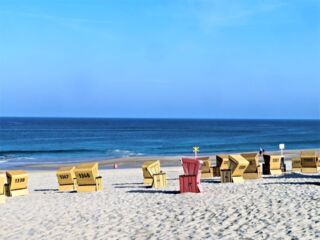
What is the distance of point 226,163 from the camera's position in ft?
73.4

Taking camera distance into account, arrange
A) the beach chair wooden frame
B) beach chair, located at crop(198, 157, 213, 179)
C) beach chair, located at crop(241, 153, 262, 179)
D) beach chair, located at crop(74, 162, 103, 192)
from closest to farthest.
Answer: beach chair, located at crop(74, 162, 103, 192) < the beach chair wooden frame < beach chair, located at crop(241, 153, 262, 179) < beach chair, located at crop(198, 157, 213, 179)

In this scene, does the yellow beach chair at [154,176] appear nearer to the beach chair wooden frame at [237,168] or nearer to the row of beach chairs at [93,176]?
the row of beach chairs at [93,176]

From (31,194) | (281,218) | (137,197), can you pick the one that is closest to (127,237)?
(281,218)

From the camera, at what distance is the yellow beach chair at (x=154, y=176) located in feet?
63.7

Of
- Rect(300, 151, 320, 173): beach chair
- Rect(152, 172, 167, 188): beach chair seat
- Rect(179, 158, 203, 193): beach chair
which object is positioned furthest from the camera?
Rect(300, 151, 320, 173): beach chair

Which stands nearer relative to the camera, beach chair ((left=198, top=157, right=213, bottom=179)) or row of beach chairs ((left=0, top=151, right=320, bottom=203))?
row of beach chairs ((left=0, top=151, right=320, bottom=203))

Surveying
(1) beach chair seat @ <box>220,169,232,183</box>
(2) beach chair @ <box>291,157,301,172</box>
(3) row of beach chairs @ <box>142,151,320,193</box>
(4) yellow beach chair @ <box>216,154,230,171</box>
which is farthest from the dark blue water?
(1) beach chair seat @ <box>220,169,232,183</box>

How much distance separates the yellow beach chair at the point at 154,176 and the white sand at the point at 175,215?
1.53 m

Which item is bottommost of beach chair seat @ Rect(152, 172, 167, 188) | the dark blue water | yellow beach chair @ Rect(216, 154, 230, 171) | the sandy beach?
the sandy beach

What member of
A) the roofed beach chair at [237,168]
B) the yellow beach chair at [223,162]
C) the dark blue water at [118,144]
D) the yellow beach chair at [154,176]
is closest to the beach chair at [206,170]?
the yellow beach chair at [223,162]

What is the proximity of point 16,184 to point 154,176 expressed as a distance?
5.47 metres

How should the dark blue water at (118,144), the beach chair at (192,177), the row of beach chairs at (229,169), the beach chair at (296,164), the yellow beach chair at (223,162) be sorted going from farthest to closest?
1. the dark blue water at (118,144)
2. the beach chair at (296,164)
3. the yellow beach chair at (223,162)
4. the row of beach chairs at (229,169)
5. the beach chair at (192,177)

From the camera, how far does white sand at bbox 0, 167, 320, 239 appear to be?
10547 millimetres

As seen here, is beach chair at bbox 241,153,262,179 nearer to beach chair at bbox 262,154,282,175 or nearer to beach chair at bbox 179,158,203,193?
beach chair at bbox 262,154,282,175
